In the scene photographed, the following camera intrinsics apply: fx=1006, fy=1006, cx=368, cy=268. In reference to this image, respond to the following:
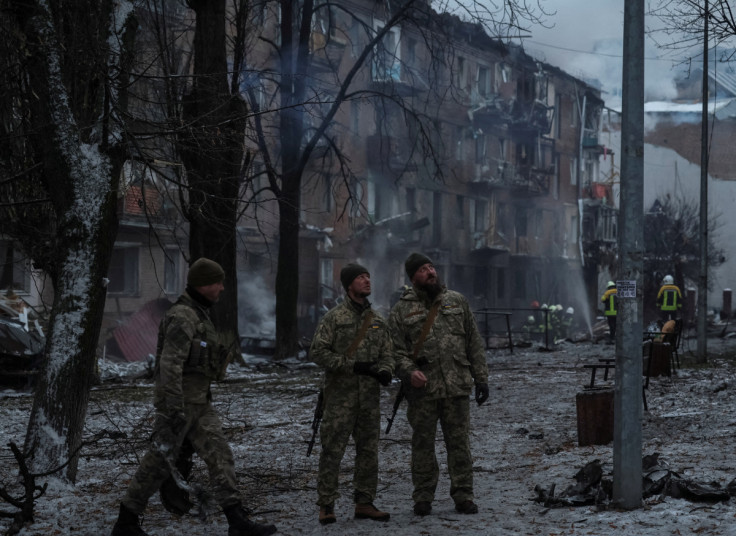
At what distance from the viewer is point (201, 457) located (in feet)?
20.1

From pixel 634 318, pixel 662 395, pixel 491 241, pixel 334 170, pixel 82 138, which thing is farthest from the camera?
pixel 491 241

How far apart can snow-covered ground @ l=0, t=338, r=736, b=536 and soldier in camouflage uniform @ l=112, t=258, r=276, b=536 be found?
36cm

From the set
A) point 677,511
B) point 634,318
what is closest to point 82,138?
point 634,318

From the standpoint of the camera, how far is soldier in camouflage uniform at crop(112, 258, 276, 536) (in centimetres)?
604

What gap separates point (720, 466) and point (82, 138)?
18.4ft

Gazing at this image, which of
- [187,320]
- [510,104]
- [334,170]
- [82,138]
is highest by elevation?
[510,104]

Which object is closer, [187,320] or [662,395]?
[187,320]

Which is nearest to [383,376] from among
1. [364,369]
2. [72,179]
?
[364,369]

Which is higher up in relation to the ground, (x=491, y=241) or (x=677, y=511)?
(x=491, y=241)

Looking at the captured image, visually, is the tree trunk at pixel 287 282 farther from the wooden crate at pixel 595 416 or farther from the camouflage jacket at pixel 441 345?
the camouflage jacket at pixel 441 345

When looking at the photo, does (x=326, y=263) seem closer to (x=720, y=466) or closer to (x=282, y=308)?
(x=282, y=308)

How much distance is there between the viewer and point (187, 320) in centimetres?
612

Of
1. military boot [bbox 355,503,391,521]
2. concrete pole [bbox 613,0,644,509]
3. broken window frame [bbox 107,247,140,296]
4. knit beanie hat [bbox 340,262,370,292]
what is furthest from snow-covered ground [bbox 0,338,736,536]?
broken window frame [bbox 107,247,140,296]

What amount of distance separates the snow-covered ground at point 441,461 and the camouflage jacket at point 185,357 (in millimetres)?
872
